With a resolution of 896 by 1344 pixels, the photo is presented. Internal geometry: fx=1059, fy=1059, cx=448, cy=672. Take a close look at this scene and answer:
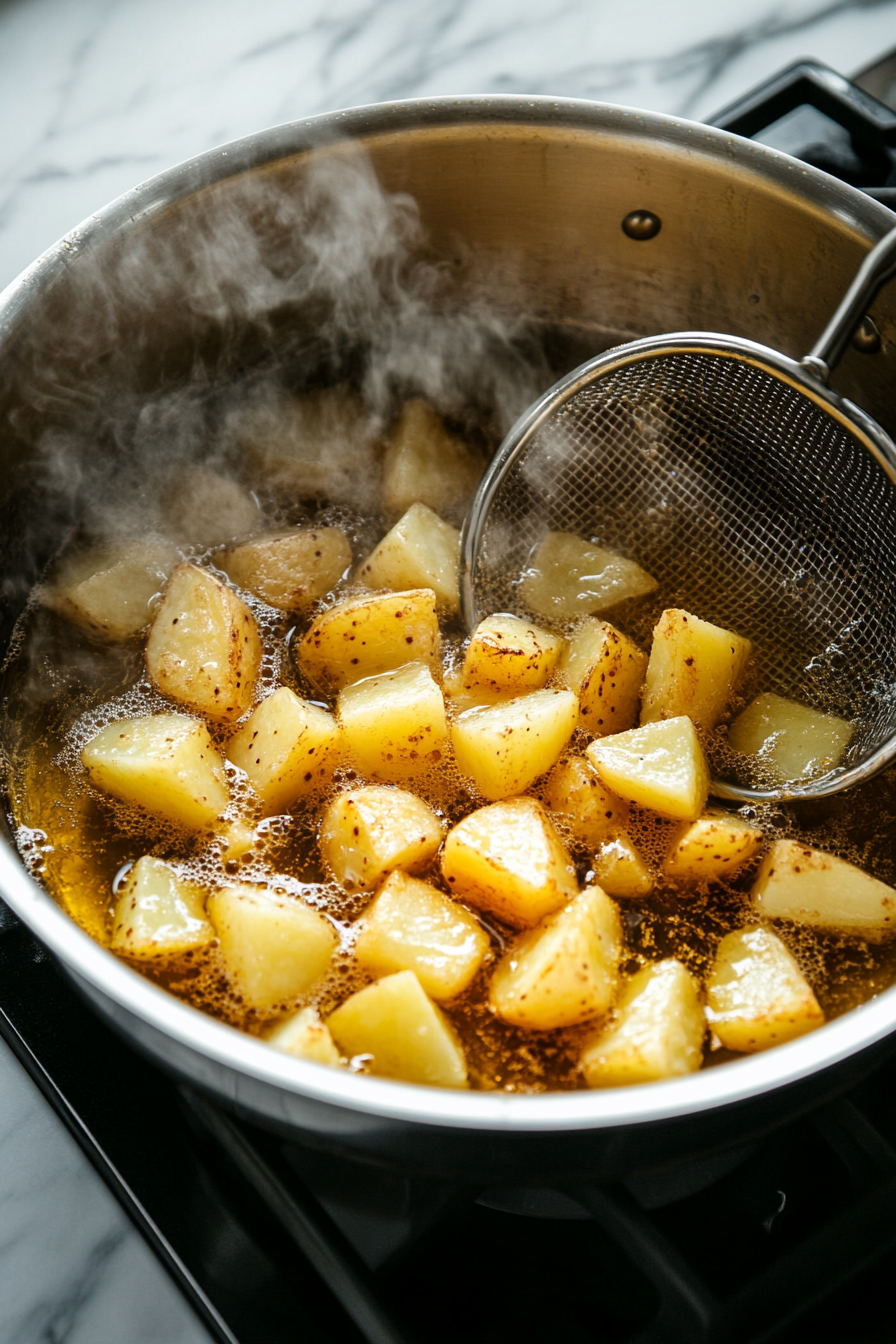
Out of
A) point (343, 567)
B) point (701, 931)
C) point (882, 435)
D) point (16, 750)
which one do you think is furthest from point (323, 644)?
point (882, 435)

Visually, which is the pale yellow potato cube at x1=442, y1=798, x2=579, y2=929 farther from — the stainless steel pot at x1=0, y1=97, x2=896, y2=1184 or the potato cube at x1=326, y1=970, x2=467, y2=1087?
the stainless steel pot at x1=0, y1=97, x2=896, y2=1184

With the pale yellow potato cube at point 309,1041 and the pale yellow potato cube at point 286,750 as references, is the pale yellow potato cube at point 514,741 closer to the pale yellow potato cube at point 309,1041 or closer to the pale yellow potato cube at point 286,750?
the pale yellow potato cube at point 286,750

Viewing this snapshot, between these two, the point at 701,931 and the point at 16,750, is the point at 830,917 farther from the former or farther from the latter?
the point at 16,750

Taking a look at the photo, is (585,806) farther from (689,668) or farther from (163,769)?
(163,769)

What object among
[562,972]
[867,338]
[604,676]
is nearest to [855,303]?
[867,338]

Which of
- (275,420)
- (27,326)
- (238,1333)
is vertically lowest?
(238,1333)

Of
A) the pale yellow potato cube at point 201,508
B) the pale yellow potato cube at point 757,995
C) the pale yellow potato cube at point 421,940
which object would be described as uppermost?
the pale yellow potato cube at point 201,508

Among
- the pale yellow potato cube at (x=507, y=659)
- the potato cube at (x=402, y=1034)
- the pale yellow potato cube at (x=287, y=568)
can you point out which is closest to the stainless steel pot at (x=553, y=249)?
the potato cube at (x=402, y=1034)
